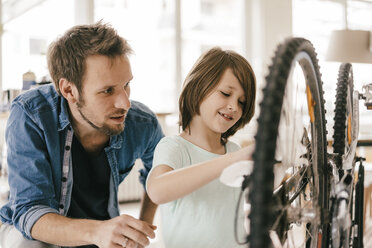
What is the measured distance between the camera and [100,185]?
50.3 inches

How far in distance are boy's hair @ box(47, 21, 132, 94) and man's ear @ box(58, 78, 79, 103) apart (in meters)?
0.01

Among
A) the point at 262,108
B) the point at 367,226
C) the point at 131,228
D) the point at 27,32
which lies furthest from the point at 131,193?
the point at 262,108

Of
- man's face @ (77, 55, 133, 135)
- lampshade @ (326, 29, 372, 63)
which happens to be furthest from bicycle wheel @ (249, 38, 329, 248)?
lampshade @ (326, 29, 372, 63)

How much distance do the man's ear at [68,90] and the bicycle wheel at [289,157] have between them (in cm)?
63

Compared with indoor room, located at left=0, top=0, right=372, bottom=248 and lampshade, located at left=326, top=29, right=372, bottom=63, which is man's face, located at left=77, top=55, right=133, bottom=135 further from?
lampshade, located at left=326, top=29, right=372, bottom=63

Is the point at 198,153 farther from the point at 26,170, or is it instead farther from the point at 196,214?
the point at 26,170

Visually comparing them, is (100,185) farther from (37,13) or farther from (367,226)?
A: (37,13)

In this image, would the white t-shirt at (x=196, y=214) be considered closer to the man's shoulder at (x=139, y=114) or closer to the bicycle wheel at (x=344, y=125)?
the bicycle wheel at (x=344, y=125)

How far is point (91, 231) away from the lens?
857 millimetres

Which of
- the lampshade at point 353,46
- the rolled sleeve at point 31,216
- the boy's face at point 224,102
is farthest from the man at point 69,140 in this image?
the lampshade at point 353,46

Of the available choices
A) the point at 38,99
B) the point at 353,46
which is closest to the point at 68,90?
the point at 38,99

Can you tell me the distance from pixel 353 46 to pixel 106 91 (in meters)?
2.08

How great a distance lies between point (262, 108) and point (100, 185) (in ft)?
3.13

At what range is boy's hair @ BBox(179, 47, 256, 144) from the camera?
97cm
